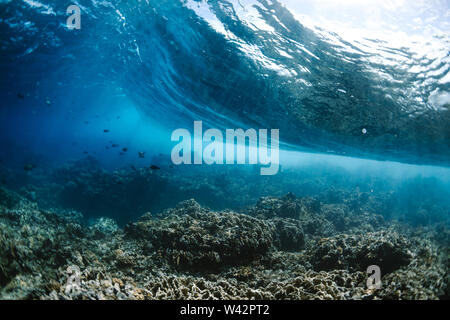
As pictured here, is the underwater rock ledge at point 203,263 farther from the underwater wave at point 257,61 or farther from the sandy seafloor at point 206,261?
the underwater wave at point 257,61

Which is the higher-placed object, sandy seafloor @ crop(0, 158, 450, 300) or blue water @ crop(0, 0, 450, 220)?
blue water @ crop(0, 0, 450, 220)

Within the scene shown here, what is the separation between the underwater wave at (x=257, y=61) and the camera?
966 centimetres

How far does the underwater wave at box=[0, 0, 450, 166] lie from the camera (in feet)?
31.7

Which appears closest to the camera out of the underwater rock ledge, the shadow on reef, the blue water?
the underwater rock ledge

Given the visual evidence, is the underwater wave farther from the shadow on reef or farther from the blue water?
the shadow on reef

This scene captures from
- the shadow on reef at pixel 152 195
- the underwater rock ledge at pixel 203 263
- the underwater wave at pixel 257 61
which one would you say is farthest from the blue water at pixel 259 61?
the underwater rock ledge at pixel 203 263

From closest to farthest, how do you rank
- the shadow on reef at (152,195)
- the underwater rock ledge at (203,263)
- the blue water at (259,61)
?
the underwater rock ledge at (203,263)
the blue water at (259,61)
the shadow on reef at (152,195)

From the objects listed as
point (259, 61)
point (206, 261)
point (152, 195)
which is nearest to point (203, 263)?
point (206, 261)

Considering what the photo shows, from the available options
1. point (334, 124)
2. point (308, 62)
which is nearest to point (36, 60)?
point (308, 62)

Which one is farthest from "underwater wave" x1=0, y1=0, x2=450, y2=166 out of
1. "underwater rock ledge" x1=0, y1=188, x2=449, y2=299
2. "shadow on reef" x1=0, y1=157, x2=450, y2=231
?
"underwater rock ledge" x1=0, y1=188, x2=449, y2=299

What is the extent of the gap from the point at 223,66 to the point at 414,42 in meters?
8.77

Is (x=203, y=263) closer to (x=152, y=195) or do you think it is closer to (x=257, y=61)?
(x=257, y=61)

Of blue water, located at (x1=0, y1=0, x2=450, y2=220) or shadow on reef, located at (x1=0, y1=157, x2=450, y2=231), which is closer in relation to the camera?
blue water, located at (x1=0, y1=0, x2=450, y2=220)

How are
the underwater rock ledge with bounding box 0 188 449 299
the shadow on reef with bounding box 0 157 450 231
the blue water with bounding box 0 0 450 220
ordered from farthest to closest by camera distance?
the shadow on reef with bounding box 0 157 450 231
the blue water with bounding box 0 0 450 220
the underwater rock ledge with bounding box 0 188 449 299
